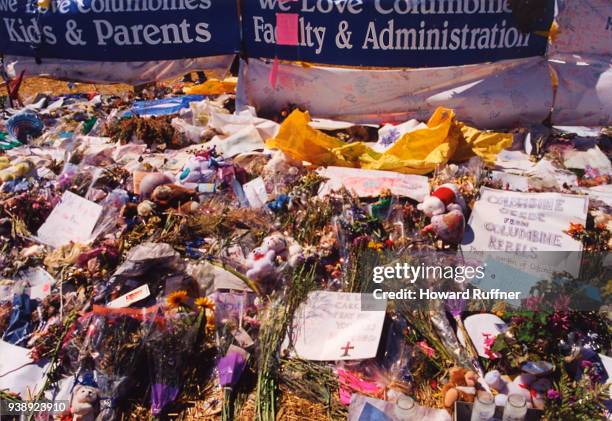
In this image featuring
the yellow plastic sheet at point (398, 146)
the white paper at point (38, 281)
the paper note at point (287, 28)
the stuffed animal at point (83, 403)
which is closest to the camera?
the stuffed animal at point (83, 403)

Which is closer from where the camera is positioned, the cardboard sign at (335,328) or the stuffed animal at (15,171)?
the cardboard sign at (335,328)

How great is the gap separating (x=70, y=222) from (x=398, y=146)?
104 inches

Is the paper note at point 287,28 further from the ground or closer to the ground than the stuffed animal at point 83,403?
further from the ground

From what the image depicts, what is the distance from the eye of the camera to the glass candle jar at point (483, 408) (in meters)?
2.32

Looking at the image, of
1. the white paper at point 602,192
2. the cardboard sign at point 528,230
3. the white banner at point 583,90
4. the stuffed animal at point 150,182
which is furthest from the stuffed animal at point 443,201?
the white banner at point 583,90

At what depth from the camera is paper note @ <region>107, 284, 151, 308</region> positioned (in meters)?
3.06

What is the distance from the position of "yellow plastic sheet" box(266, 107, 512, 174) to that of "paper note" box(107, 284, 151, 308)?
1.84 meters

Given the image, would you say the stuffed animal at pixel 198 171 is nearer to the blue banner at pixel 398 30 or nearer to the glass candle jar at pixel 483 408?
the blue banner at pixel 398 30

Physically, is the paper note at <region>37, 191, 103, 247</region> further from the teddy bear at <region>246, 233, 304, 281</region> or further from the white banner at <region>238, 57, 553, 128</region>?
the white banner at <region>238, 57, 553, 128</region>

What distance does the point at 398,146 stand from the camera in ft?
14.7

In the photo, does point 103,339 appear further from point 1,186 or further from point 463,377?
point 1,186

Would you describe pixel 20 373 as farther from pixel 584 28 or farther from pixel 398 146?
pixel 584 28

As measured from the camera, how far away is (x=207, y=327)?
10.0 ft

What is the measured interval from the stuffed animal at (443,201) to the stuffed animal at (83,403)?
2.24m
